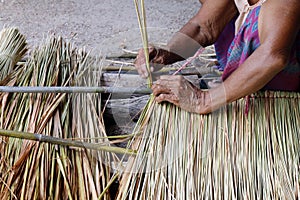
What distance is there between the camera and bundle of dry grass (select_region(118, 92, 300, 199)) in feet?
4.20

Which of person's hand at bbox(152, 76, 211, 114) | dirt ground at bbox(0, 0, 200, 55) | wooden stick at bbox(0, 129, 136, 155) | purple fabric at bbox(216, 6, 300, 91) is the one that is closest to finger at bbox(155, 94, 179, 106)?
person's hand at bbox(152, 76, 211, 114)

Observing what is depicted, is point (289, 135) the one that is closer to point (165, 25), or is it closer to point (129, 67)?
point (129, 67)

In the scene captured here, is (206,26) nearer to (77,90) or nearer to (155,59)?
(155,59)

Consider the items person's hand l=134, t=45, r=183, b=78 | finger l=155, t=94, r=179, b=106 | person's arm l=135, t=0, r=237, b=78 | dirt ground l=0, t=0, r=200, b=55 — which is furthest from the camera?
dirt ground l=0, t=0, r=200, b=55

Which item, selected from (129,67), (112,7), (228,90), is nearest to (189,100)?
(228,90)

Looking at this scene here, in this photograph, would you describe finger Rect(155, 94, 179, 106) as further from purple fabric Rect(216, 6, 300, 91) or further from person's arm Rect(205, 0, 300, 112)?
purple fabric Rect(216, 6, 300, 91)

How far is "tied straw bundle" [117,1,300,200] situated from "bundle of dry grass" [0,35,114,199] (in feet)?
0.44

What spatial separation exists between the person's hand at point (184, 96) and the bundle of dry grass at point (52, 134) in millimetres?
231

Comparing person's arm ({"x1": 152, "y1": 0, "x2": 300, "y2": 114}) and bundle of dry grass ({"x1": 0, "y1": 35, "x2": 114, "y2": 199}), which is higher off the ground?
person's arm ({"x1": 152, "y1": 0, "x2": 300, "y2": 114})

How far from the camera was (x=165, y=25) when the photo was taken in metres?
3.52


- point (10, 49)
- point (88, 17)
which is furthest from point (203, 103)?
point (88, 17)

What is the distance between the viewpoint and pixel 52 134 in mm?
1431

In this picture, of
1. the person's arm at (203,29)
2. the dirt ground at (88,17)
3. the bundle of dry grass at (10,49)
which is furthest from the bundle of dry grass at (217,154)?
the dirt ground at (88,17)

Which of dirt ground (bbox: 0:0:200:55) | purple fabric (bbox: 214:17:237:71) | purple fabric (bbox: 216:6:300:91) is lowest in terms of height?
purple fabric (bbox: 216:6:300:91)
